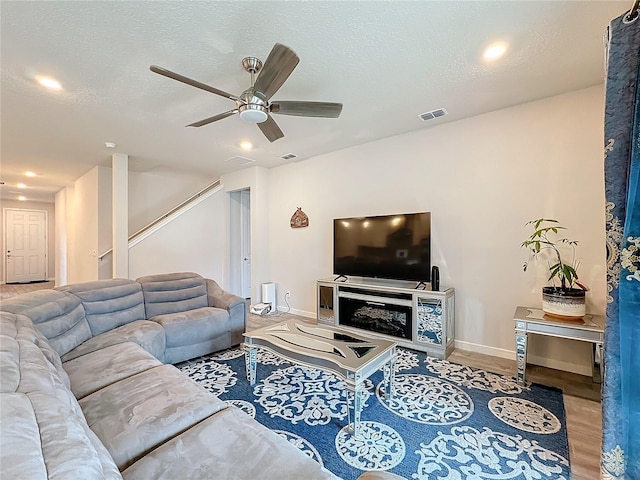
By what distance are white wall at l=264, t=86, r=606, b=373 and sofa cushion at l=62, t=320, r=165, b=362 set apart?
2.99m

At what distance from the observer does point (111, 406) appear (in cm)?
151

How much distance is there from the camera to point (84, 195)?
605 centimetres

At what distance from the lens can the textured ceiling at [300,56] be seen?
1823 mm

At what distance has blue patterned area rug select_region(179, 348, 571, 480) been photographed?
1686 mm

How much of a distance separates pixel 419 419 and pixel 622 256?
63.1 inches

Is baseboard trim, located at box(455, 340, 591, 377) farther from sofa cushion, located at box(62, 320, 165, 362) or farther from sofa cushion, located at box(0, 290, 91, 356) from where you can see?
sofa cushion, located at box(0, 290, 91, 356)

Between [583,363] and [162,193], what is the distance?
760cm

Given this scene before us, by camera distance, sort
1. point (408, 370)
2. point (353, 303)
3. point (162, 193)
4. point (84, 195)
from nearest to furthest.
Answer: point (408, 370) < point (353, 303) < point (84, 195) < point (162, 193)

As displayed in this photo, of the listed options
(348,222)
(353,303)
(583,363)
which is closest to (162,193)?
(348,222)

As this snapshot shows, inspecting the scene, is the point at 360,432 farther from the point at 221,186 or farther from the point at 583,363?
the point at 221,186

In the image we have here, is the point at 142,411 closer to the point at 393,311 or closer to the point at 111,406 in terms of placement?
the point at 111,406

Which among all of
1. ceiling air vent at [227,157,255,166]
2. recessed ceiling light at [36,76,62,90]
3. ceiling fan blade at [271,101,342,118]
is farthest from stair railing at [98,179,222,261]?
ceiling fan blade at [271,101,342,118]

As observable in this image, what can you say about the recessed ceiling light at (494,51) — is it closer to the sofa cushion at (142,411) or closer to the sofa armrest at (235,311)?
the sofa cushion at (142,411)

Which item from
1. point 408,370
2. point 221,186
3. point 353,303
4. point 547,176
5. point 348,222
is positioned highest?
point 221,186
